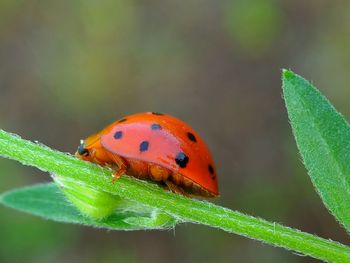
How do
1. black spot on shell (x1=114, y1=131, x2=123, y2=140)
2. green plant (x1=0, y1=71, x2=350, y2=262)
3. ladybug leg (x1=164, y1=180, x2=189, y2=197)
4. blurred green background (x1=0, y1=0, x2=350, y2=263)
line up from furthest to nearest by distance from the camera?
blurred green background (x1=0, y1=0, x2=350, y2=263)
black spot on shell (x1=114, y1=131, x2=123, y2=140)
ladybug leg (x1=164, y1=180, x2=189, y2=197)
green plant (x1=0, y1=71, x2=350, y2=262)

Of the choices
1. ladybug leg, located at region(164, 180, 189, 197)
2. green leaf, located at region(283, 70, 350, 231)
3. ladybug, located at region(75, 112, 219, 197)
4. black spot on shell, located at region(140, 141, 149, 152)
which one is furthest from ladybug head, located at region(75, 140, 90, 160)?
green leaf, located at region(283, 70, 350, 231)

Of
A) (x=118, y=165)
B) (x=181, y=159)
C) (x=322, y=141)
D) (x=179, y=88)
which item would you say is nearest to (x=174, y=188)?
(x=181, y=159)

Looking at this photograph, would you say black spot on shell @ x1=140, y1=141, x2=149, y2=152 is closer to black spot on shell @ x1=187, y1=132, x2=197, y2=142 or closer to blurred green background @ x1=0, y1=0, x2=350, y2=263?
black spot on shell @ x1=187, y1=132, x2=197, y2=142

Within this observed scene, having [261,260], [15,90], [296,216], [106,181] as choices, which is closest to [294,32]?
[296,216]

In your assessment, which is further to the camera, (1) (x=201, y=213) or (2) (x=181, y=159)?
(2) (x=181, y=159)

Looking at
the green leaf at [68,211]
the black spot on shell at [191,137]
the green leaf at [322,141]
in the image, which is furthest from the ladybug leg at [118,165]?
the green leaf at [322,141]

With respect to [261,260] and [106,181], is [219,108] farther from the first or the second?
[106,181]

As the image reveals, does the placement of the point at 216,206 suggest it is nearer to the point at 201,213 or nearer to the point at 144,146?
the point at 201,213
